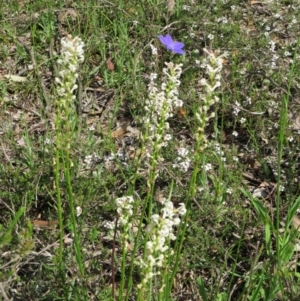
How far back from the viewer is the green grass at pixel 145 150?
9.18 feet

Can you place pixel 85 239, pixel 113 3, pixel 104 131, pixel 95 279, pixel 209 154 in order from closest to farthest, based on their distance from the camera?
pixel 95 279, pixel 85 239, pixel 209 154, pixel 104 131, pixel 113 3

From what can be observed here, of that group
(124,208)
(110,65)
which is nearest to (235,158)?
(110,65)

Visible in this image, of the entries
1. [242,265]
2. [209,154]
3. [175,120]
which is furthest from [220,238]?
[175,120]

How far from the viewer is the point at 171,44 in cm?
411

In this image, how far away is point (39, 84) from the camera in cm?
395

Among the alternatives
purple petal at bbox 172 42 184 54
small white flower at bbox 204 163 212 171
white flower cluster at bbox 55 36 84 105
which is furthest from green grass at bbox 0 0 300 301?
white flower cluster at bbox 55 36 84 105

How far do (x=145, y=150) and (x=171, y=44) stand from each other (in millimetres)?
1517

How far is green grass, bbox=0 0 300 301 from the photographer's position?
2.80m

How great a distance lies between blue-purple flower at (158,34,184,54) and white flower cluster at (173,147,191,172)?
0.90 meters

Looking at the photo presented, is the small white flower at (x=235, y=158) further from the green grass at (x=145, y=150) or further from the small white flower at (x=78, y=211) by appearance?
the small white flower at (x=78, y=211)

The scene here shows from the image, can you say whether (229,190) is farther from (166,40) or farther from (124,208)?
(124,208)

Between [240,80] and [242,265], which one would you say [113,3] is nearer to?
[240,80]

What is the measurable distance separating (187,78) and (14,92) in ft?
4.01

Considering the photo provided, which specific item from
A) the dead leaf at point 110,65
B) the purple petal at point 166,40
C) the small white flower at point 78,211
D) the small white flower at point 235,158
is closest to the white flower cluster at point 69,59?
the small white flower at point 78,211
